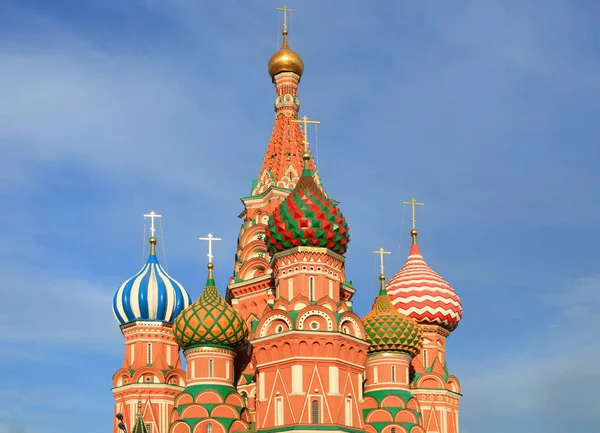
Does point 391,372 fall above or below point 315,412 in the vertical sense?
above

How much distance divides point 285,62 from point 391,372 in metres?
12.5

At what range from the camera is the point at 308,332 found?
1284 inches

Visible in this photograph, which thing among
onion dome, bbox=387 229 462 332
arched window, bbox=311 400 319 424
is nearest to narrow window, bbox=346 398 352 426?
arched window, bbox=311 400 319 424

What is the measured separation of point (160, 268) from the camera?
137 ft

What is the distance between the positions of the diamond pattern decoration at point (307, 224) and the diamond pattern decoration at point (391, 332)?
2.72m

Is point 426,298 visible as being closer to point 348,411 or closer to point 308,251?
point 308,251

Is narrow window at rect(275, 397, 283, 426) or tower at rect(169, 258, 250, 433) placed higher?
tower at rect(169, 258, 250, 433)

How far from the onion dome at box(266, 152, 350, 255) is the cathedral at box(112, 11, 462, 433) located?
4 centimetres

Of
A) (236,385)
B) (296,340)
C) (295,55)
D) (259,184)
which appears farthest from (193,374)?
(295,55)

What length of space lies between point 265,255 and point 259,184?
293 centimetres

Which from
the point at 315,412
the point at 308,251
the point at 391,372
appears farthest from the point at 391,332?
the point at 315,412

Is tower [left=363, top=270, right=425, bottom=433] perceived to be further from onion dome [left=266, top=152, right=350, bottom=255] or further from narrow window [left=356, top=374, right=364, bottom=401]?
onion dome [left=266, top=152, right=350, bottom=255]

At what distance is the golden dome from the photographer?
42.0m

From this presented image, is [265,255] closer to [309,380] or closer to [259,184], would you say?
[259,184]
